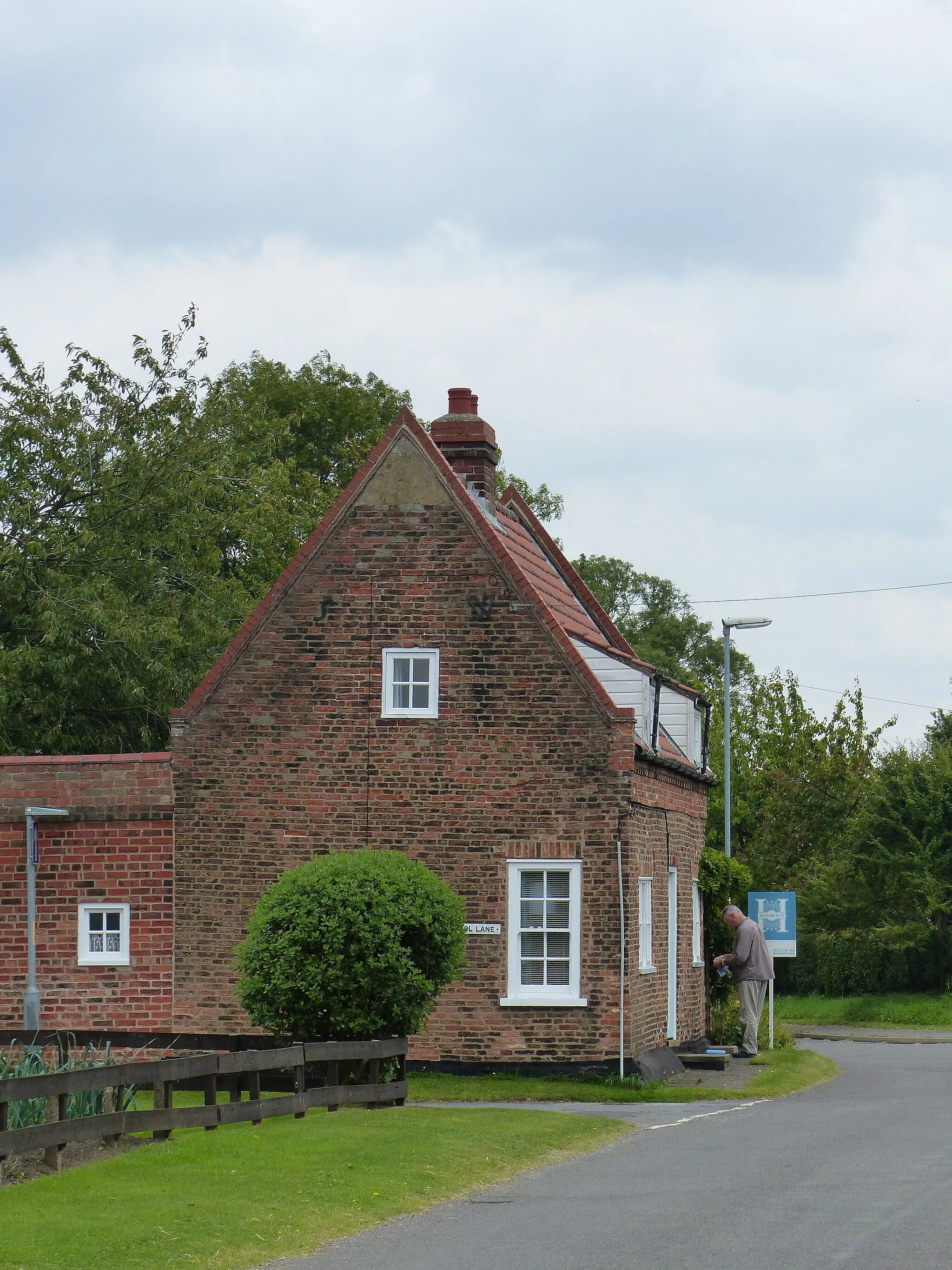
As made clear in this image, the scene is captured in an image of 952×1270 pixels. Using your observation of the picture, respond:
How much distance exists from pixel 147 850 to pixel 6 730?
454 inches

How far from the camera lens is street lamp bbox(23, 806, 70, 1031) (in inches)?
893

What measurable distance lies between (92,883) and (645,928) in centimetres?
747

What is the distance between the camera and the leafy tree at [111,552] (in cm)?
3372

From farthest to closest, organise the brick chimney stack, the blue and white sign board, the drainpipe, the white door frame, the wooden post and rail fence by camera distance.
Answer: the blue and white sign board < the brick chimney stack < the white door frame < the drainpipe < the wooden post and rail fence

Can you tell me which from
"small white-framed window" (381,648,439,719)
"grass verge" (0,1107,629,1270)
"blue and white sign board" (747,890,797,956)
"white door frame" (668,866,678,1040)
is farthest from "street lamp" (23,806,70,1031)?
"blue and white sign board" (747,890,797,956)

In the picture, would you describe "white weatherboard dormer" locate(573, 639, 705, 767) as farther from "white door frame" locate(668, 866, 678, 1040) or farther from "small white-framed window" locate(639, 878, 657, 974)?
"white door frame" locate(668, 866, 678, 1040)

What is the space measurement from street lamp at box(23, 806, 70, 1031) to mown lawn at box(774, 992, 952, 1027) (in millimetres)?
22805

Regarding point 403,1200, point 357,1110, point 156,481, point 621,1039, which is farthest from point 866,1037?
point 403,1200

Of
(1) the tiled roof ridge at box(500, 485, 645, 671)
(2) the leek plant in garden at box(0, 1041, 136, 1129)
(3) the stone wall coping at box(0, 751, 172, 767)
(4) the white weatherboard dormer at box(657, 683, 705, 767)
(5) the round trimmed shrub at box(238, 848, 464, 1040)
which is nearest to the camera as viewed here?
(2) the leek plant in garden at box(0, 1041, 136, 1129)

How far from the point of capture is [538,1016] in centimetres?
2227

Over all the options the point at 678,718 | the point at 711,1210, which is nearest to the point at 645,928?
the point at 678,718

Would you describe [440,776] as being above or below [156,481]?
below

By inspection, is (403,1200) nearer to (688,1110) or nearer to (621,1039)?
(688,1110)

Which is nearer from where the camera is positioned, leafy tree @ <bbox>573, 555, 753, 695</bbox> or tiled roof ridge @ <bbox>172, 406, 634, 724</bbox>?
tiled roof ridge @ <bbox>172, 406, 634, 724</bbox>
